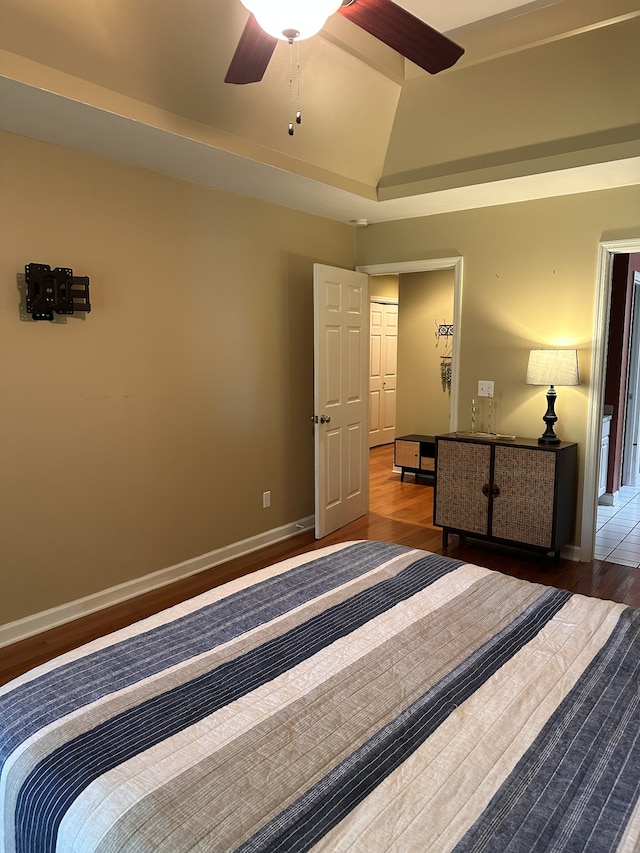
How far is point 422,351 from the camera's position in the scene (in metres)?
6.46

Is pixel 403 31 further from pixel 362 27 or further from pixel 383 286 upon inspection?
pixel 383 286

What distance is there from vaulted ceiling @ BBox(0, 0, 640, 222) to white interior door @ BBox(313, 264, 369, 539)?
29.7 inches

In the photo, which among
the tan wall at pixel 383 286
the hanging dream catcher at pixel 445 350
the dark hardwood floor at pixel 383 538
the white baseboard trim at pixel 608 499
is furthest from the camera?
the tan wall at pixel 383 286

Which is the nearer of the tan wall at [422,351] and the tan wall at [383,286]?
the tan wall at [422,351]

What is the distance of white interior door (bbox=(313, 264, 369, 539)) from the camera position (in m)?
4.29

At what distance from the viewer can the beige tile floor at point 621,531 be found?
405 cm

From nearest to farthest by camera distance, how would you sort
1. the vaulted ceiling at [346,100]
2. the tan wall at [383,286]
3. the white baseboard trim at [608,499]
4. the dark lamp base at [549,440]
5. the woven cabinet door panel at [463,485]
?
the vaulted ceiling at [346,100]
the dark lamp base at [549,440]
the woven cabinet door panel at [463,485]
the white baseboard trim at [608,499]
the tan wall at [383,286]

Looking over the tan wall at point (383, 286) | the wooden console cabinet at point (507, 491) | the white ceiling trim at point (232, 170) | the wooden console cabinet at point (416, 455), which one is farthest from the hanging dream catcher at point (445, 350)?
the wooden console cabinet at point (507, 491)

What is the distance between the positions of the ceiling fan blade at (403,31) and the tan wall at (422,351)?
4.34m

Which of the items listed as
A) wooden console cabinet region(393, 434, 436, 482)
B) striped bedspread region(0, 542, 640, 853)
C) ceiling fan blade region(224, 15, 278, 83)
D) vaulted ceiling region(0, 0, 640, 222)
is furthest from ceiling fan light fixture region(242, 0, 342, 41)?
wooden console cabinet region(393, 434, 436, 482)

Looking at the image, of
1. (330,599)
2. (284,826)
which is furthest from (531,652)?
(284,826)

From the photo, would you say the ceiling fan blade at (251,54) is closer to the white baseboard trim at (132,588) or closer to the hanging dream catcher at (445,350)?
the white baseboard trim at (132,588)

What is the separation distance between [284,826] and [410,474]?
17.9 ft

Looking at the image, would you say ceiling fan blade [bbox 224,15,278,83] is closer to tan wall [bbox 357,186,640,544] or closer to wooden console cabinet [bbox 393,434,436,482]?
tan wall [bbox 357,186,640,544]
